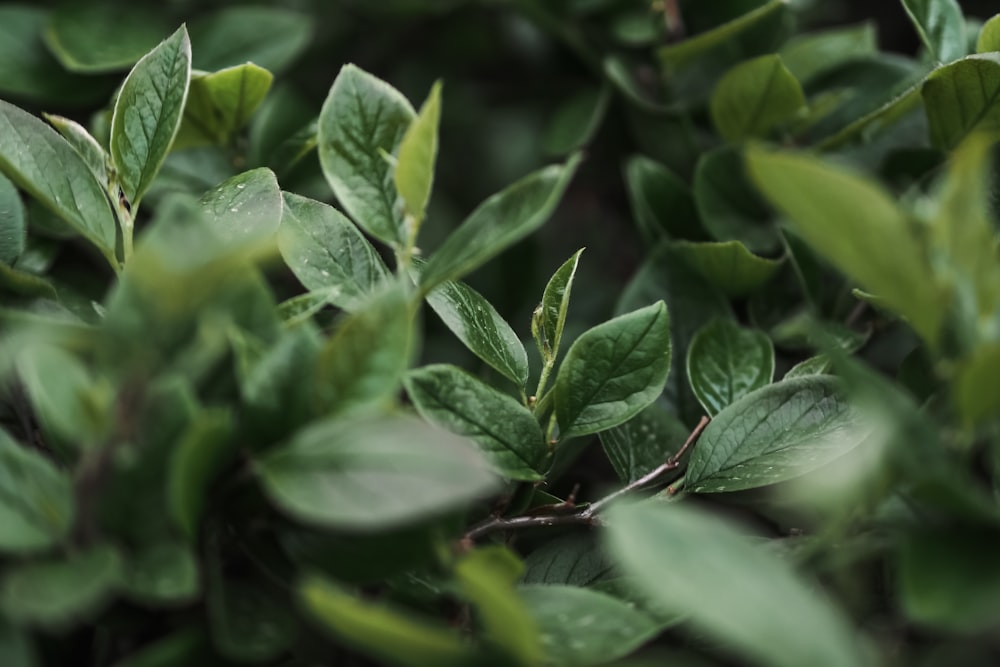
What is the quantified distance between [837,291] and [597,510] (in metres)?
0.28

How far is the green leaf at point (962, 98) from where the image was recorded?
0.52 meters

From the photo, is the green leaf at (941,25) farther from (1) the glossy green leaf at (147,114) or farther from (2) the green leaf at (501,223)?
(1) the glossy green leaf at (147,114)

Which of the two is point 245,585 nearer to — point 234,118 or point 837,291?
point 234,118

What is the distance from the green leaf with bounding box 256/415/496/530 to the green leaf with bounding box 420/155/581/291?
93 millimetres

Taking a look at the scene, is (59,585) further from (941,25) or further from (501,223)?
(941,25)

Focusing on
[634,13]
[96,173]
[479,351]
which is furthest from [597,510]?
[634,13]

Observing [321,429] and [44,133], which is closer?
[321,429]

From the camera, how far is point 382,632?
0.31 meters

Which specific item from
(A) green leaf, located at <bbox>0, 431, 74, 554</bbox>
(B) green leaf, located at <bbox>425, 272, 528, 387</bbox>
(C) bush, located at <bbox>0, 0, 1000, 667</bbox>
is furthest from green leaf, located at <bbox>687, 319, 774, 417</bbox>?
(A) green leaf, located at <bbox>0, 431, 74, 554</bbox>

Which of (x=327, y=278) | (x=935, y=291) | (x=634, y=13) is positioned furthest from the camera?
(x=634, y=13)

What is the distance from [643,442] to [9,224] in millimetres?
363

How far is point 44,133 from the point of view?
0.46 m

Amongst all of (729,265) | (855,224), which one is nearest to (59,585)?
(855,224)

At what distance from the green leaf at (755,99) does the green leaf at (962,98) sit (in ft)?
0.32
